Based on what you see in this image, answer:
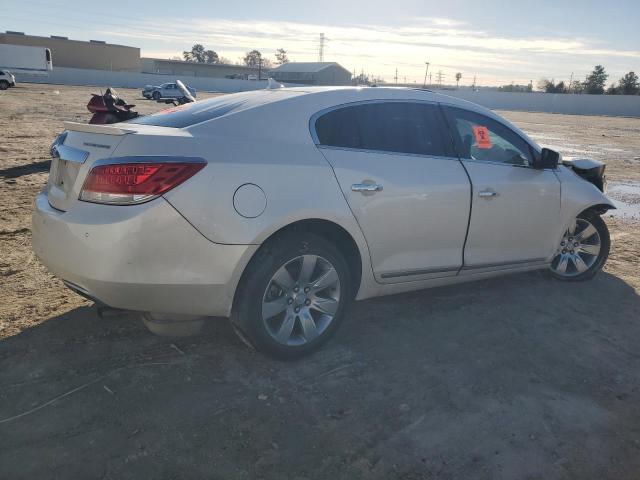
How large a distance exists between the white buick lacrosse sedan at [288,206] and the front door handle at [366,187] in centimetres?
1

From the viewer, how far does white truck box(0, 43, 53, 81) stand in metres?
51.7

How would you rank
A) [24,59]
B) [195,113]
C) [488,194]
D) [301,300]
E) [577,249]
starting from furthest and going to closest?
[24,59]
[577,249]
[488,194]
[195,113]
[301,300]

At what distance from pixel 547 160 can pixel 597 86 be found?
8212 cm

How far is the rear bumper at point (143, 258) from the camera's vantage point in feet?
9.13

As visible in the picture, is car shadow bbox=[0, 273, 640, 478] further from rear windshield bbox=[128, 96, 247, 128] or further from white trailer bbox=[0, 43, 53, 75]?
white trailer bbox=[0, 43, 53, 75]

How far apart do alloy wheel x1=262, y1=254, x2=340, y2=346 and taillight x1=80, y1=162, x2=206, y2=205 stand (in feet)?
2.72

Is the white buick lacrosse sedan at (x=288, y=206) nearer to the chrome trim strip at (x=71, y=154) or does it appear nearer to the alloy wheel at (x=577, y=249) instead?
the chrome trim strip at (x=71, y=154)

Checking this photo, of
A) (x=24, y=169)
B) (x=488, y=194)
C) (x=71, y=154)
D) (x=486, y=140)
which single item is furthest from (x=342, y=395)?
(x=24, y=169)

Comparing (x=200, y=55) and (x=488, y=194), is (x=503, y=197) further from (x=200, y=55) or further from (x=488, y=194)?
(x=200, y=55)

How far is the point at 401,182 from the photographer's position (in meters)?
3.62

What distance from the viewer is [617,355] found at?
3715mm

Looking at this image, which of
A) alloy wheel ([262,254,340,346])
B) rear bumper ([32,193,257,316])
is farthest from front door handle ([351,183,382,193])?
rear bumper ([32,193,257,316])

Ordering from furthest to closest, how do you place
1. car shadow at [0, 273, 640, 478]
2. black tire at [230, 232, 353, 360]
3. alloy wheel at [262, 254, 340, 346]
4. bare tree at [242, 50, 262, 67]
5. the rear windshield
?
bare tree at [242, 50, 262, 67], the rear windshield, alloy wheel at [262, 254, 340, 346], black tire at [230, 232, 353, 360], car shadow at [0, 273, 640, 478]

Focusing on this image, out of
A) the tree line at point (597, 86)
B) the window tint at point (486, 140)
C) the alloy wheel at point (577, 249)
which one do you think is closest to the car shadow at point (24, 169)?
the window tint at point (486, 140)
